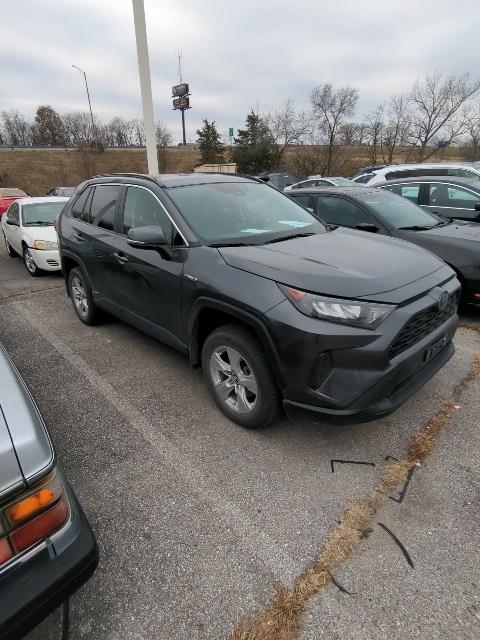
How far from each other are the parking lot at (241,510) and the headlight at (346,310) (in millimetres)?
974

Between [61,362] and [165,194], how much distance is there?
2028 mm

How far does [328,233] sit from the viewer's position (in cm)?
340

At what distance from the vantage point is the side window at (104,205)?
153 inches

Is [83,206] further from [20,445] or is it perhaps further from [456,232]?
[456,232]

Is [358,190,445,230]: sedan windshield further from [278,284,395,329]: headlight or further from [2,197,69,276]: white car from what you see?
[2,197,69,276]: white car

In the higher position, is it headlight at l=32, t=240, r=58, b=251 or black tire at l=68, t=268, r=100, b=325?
headlight at l=32, t=240, r=58, b=251

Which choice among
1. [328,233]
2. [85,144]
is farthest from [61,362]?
[85,144]

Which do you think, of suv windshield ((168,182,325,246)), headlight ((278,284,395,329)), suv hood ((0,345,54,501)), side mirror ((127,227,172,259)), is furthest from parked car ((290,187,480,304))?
suv hood ((0,345,54,501))

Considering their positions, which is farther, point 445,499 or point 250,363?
point 250,363

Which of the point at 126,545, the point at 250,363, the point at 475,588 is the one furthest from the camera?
the point at 250,363

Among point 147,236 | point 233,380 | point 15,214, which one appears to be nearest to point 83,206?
point 147,236

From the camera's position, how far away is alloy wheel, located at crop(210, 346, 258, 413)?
2682 millimetres

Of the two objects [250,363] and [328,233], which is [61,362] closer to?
[250,363]

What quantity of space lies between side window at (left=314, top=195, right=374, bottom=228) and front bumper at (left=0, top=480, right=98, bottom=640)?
470 centimetres
